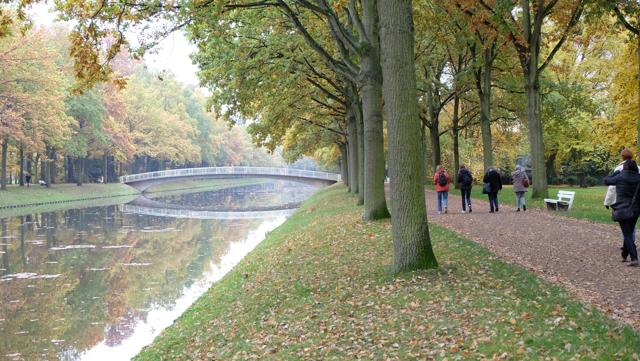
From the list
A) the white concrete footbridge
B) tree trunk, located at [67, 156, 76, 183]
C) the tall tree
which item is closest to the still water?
the tall tree

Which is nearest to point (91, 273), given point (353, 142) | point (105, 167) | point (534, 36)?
point (353, 142)

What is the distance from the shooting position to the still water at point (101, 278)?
40.3 feet

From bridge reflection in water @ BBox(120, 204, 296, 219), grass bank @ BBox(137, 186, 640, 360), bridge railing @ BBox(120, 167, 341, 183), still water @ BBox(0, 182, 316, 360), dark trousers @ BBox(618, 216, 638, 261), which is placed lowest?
still water @ BBox(0, 182, 316, 360)

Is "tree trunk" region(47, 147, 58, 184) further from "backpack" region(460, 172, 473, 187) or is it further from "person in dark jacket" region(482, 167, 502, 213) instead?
"person in dark jacket" region(482, 167, 502, 213)

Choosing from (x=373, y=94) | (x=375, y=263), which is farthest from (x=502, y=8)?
(x=375, y=263)

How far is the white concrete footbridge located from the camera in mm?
66688

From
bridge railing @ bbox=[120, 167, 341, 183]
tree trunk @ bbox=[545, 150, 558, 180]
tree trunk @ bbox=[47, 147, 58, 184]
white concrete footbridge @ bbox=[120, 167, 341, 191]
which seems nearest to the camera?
tree trunk @ bbox=[545, 150, 558, 180]

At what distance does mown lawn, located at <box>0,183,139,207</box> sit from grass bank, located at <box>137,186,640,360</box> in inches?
1427

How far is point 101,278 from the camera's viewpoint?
18.5 meters

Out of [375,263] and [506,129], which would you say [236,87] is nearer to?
[375,263]

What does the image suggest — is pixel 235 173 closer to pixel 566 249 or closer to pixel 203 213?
pixel 203 213

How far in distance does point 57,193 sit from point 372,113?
4215 centimetres

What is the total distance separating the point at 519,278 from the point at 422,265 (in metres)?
1.58

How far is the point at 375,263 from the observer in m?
11.7
